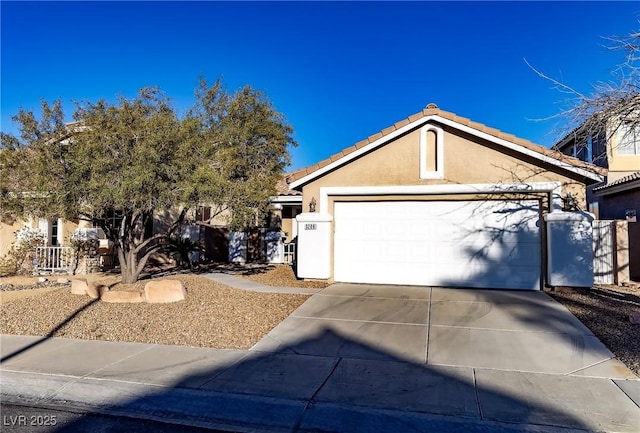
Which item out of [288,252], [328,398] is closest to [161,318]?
[328,398]

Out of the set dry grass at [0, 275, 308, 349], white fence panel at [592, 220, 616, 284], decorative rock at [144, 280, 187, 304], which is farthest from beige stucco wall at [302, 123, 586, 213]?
decorative rock at [144, 280, 187, 304]

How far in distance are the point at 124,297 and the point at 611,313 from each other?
983 cm

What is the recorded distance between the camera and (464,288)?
1138 centimetres

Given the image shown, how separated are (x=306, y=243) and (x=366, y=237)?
66.1 inches

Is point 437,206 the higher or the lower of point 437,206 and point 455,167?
the lower

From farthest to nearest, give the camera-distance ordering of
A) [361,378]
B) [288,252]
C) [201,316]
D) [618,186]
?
1. [288,252]
2. [618,186]
3. [201,316]
4. [361,378]

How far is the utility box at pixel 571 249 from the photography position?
34.3ft

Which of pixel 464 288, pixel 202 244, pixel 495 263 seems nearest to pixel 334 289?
pixel 464 288

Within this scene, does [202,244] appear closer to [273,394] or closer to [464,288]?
[464,288]

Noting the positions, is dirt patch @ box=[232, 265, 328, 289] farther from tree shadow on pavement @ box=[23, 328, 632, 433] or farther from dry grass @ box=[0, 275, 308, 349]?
tree shadow on pavement @ box=[23, 328, 632, 433]

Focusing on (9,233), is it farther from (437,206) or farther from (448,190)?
(448,190)

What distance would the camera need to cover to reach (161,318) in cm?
842

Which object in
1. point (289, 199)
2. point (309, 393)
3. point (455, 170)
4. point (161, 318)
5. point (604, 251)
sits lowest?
point (309, 393)

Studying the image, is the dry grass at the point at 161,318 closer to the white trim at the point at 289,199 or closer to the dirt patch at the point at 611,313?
the dirt patch at the point at 611,313
